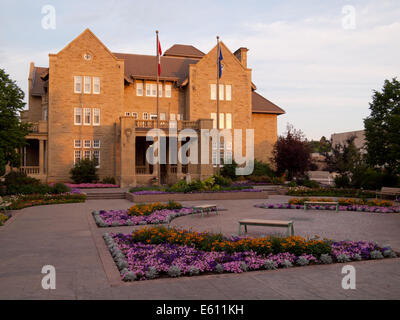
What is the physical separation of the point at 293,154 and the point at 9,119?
24.3m

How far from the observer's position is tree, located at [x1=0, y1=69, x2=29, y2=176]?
24938 millimetres

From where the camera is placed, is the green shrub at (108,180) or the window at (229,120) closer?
the green shrub at (108,180)

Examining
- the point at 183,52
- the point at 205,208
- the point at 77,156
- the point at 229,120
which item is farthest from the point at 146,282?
the point at 183,52

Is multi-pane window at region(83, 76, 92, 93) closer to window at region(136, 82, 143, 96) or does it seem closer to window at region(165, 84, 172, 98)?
window at region(136, 82, 143, 96)

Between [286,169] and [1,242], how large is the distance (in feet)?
97.1

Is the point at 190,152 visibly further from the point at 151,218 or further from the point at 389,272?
the point at 389,272

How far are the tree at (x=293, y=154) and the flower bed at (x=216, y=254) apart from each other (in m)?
25.7

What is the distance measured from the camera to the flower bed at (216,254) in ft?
25.3

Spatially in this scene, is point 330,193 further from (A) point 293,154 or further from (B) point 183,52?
(B) point 183,52

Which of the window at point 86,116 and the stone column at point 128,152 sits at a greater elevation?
the window at point 86,116

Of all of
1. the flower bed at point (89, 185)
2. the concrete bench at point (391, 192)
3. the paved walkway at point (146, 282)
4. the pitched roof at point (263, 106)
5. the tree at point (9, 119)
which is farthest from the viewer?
the pitched roof at point (263, 106)

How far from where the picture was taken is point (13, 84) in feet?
87.1

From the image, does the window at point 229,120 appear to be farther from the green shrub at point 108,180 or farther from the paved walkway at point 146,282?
the paved walkway at point 146,282

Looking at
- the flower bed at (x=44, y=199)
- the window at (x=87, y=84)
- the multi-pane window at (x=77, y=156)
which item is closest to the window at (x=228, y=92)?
the window at (x=87, y=84)
